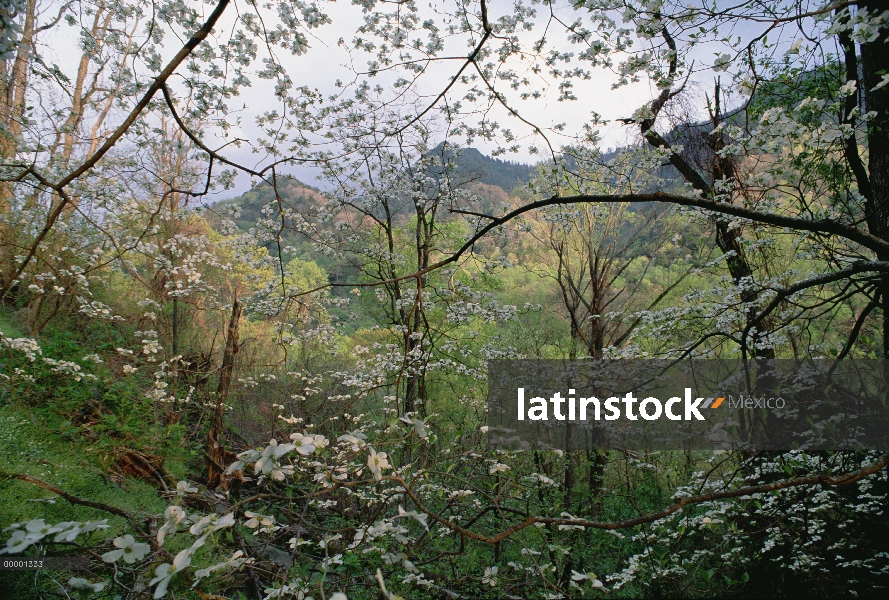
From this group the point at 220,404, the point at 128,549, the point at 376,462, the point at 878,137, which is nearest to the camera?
the point at 128,549

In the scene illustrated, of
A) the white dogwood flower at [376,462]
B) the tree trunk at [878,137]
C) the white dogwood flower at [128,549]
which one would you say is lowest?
the white dogwood flower at [128,549]

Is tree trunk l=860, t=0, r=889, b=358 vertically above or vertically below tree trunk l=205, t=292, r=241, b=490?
above

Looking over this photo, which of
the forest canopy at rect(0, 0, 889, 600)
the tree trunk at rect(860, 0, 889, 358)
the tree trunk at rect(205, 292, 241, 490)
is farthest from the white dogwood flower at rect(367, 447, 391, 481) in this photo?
the tree trunk at rect(205, 292, 241, 490)

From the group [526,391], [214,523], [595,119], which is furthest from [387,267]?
[214,523]

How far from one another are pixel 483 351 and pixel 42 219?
21.1 feet

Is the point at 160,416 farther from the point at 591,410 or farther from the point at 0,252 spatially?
the point at 591,410

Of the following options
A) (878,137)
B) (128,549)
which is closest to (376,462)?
(128,549)

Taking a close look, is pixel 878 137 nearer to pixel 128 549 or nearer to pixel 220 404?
pixel 128 549

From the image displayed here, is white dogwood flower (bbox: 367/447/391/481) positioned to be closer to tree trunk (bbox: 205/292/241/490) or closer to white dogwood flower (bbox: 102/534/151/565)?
white dogwood flower (bbox: 102/534/151/565)

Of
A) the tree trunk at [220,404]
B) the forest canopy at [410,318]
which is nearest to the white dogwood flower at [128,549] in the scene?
the forest canopy at [410,318]

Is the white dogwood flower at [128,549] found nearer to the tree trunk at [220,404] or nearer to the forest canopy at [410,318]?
the forest canopy at [410,318]

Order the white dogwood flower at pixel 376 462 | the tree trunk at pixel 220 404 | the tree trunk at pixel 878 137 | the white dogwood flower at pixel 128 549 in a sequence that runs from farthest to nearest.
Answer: the tree trunk at pixel 220 404 < the tree trunk at pixel 878 137 < the white dogwood flower at pixel 376 462 < the white dogwood flower at pixel 128 549

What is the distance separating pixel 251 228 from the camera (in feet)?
18.4

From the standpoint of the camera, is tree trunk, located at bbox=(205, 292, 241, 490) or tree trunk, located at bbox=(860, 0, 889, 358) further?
tree trunk, located at bbox=(205, 292, 241, 490)
